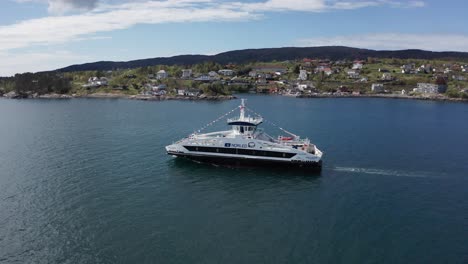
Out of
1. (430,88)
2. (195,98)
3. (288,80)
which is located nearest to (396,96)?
(430,88)

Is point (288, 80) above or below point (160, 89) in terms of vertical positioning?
above

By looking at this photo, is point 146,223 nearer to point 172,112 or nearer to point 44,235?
point 44,235

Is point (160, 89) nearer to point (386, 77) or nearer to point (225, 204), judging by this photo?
point (386, 77)

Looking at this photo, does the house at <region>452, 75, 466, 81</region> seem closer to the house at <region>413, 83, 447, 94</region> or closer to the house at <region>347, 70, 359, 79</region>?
the house at <region>413, 83, 447, 94</region>

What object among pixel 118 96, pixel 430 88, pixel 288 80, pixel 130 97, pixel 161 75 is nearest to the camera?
pixel 130 97

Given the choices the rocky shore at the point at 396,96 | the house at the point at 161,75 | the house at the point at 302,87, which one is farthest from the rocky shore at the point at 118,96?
the house at the point at 161,75
